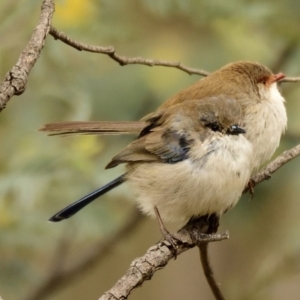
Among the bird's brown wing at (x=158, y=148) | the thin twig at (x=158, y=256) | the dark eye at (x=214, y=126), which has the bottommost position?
the thin twig at (x=158, y=256)

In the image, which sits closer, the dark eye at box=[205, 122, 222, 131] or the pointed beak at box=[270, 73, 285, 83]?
the dark eye at box=[205, 122, 222, 131]

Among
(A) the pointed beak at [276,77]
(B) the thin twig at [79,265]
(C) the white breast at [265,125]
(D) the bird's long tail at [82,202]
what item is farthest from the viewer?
(B) the thin twig at [79,265]

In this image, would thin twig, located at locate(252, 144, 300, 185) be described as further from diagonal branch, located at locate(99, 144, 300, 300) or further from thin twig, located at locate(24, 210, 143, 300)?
thin twig, located at locate(24, 210, 143, 300)

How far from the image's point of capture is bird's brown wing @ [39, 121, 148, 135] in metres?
2.49

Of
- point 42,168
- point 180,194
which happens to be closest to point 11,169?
point 42,168

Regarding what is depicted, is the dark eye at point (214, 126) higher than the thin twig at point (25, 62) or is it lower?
lower

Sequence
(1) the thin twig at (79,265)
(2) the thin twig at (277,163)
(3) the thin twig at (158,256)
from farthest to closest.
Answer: (1) the thin twig at (79,265)
(2) the thin twig at (277,163)
(3) the thin twig at (158,256)

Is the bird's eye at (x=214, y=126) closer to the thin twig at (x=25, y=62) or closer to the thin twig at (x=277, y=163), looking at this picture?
the thin twig at (x=277, y=163)

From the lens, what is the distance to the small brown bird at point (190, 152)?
243 cm

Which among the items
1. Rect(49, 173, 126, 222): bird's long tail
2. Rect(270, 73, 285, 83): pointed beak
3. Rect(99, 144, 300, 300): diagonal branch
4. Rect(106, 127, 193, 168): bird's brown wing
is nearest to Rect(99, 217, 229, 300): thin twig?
Rect(99, 144, 300, 300): diagonal branch

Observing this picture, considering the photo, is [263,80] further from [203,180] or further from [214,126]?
[203,180]

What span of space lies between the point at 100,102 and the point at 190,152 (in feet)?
2.98

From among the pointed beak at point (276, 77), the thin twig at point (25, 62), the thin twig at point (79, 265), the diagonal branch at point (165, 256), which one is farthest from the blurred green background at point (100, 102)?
the thin twig at point (25, 62)

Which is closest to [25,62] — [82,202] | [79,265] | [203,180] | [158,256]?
[158,256]
